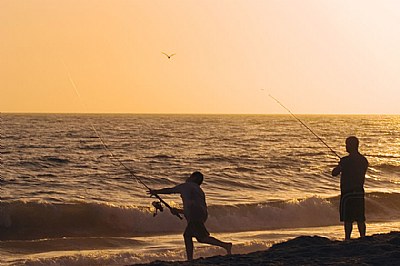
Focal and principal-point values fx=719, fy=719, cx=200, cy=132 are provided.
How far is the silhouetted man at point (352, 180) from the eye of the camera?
9.64 metres

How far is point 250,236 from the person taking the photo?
15656mm

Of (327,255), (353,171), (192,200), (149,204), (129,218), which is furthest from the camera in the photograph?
(149,204)

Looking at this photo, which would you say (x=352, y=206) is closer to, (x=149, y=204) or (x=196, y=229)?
(x=196, y=229)

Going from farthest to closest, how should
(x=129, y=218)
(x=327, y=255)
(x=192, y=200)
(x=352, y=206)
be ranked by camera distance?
1. (x=129, y=218)
2. (x=352, y=206)
3. (x=192, y=200)
4. (x=327, y=255)

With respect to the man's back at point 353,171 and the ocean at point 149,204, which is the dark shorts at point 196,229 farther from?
the ocean at point 149,204

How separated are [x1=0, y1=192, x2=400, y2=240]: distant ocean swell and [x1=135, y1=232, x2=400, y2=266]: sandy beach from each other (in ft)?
26.7

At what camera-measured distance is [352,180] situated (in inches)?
383

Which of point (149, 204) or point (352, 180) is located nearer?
point (352, 180)

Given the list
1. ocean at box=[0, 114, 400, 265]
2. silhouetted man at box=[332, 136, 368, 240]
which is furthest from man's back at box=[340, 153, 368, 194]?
ocean at box=[0, 114, 400, 265]

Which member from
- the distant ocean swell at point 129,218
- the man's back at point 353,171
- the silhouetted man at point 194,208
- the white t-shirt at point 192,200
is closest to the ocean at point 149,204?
the distant ocean swell at point 129,218

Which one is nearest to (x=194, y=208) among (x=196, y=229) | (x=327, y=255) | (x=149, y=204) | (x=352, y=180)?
(x=196, y=229)

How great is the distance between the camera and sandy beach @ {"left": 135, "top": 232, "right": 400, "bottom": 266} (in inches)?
311

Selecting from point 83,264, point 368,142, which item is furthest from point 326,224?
point 368,142

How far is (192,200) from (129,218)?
9.06 m
